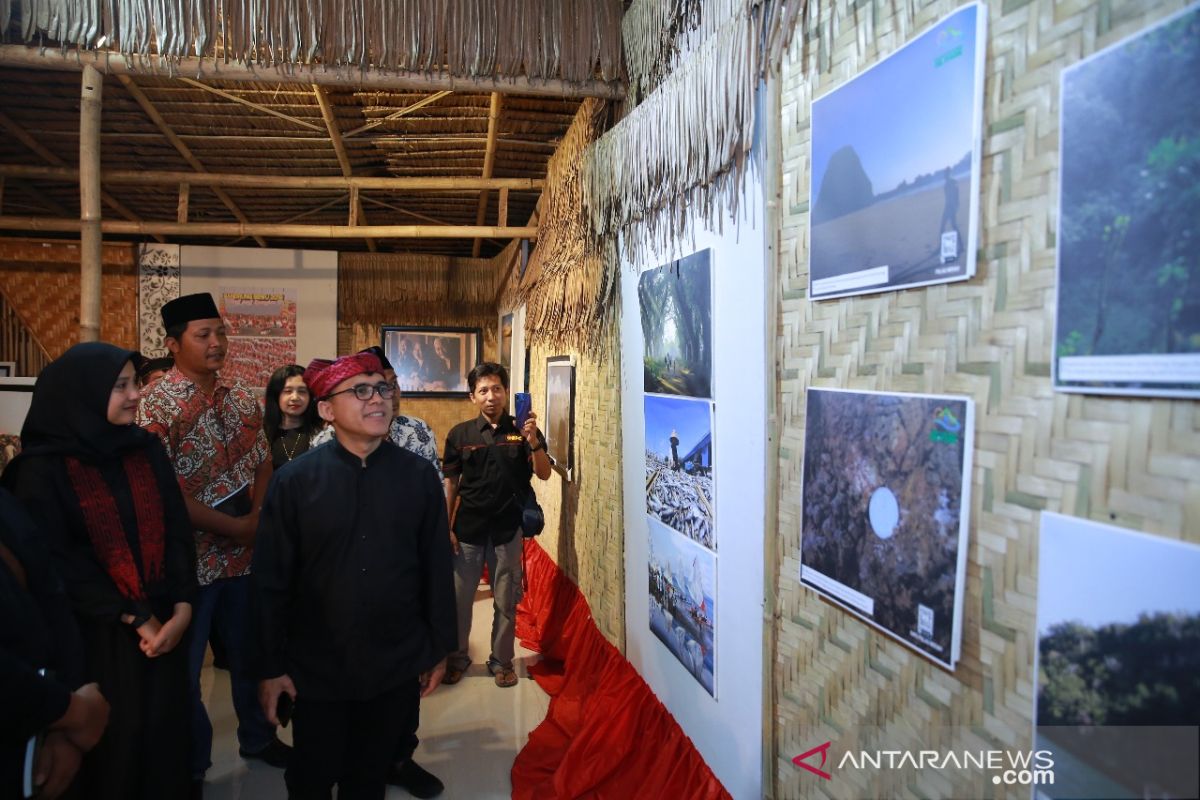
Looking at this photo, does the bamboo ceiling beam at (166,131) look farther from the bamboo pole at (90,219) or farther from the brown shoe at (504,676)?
the brown shoe at (504,676)

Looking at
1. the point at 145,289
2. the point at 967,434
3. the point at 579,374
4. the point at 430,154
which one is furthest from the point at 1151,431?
the point at 145,289

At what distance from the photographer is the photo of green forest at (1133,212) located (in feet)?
2.55

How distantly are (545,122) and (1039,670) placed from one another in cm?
452

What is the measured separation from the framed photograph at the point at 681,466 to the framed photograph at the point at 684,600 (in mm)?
57

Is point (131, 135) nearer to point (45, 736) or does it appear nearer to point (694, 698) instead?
→ point (45, 736)

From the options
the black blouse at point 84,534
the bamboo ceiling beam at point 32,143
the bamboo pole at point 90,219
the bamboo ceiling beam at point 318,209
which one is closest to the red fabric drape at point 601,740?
the black blouse at point 84,534

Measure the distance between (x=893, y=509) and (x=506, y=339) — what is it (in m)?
6.18

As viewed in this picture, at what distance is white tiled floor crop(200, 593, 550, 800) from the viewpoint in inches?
109

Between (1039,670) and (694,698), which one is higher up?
(1039,670)

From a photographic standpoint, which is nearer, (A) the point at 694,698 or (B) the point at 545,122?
(A) the point at 694,698

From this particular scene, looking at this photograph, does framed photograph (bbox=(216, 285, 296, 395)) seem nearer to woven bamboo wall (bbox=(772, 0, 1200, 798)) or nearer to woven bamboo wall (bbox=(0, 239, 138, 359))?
woven bamboo wall (bbox=(0, 239, 138, 359))

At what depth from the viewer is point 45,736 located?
1393 mm

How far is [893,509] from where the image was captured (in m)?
1.26

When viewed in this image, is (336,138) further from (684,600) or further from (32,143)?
(684,600)
